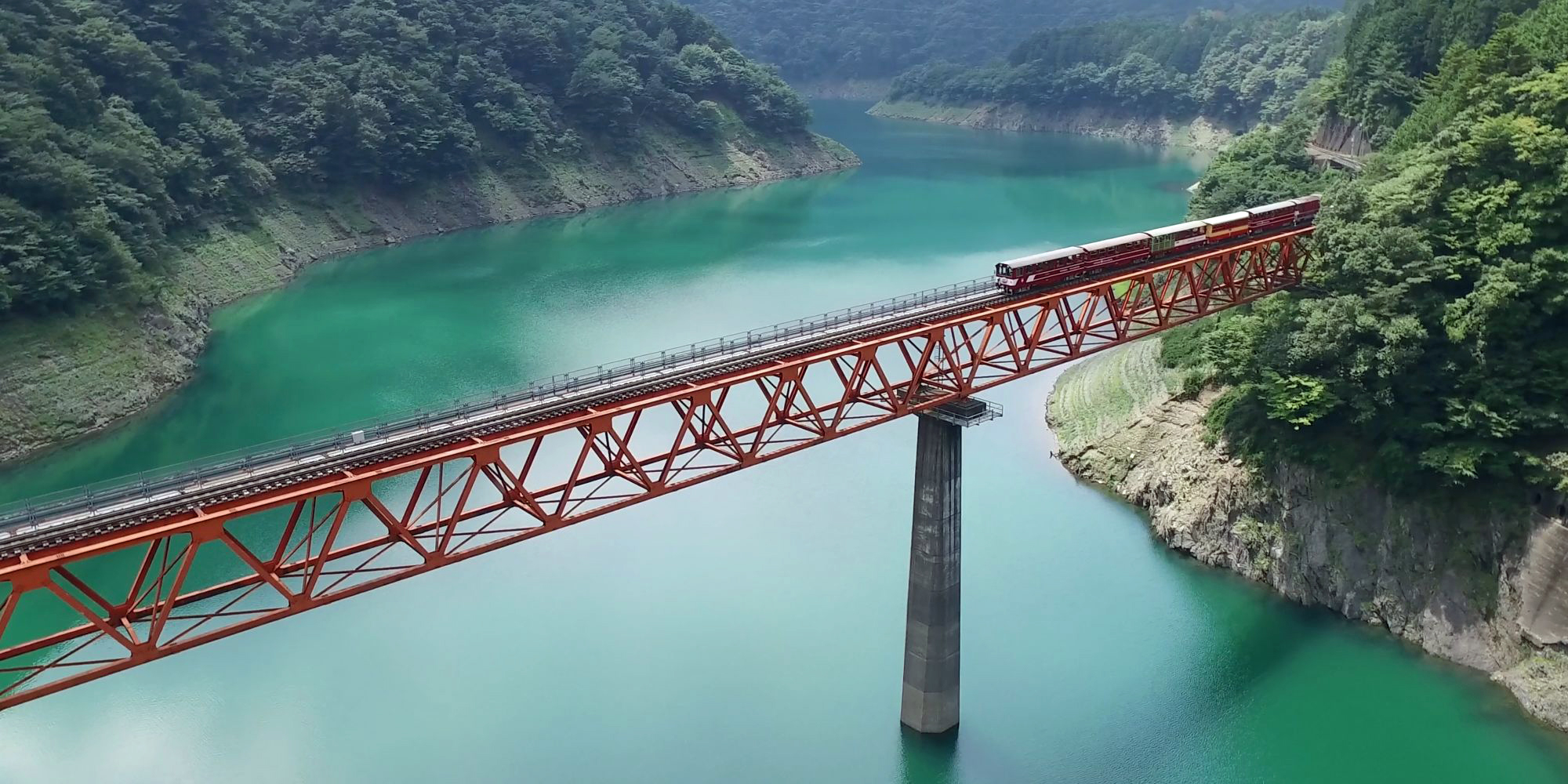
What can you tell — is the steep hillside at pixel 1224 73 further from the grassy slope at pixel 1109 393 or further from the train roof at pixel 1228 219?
the train roof at pixel 1228 219

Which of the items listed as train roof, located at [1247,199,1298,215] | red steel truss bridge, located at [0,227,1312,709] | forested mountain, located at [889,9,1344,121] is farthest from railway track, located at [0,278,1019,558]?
forested mountain, located at [889,9,1344,121]

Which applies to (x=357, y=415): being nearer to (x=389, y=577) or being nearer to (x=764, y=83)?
(x=389, y=577)

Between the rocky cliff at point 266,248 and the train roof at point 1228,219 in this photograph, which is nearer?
the train roof at point 1228,219

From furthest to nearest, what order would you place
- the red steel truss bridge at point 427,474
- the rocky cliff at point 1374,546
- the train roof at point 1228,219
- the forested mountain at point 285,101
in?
the forested mountain at point 285,101 < the train roof at point 1228,219 < the rocky cliff at point 1374,546 < the red steel truss bridge at point 427,474

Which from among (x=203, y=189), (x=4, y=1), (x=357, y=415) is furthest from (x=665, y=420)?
(x=4, y=1)

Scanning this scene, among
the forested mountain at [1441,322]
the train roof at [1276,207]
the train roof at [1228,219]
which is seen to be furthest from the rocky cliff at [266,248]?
the train roof at [1276,207]

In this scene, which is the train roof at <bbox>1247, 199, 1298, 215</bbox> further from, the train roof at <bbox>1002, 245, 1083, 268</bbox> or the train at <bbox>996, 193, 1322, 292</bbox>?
the train roof at <bbox>1002, 245, 1083, 268</bbox>

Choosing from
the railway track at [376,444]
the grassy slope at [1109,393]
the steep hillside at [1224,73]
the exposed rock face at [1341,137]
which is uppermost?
the railway track at [376,444]

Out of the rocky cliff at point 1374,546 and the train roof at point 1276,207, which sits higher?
the train roof at point 1276,207
